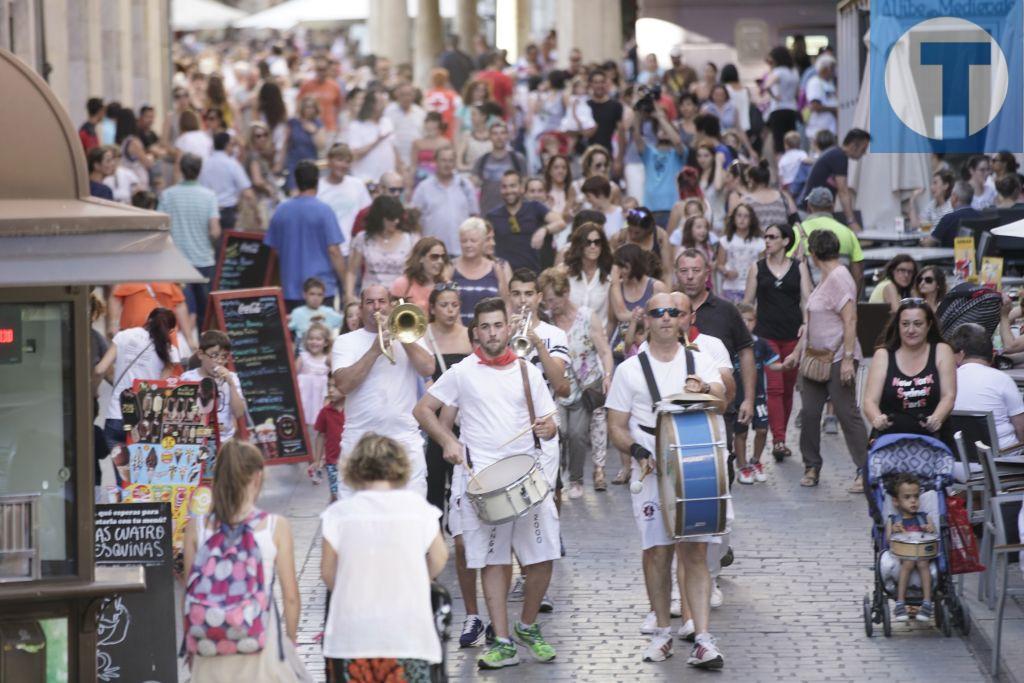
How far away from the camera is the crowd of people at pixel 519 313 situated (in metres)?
9.61

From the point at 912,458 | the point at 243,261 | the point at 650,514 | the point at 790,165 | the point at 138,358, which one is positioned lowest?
the point at 650,514

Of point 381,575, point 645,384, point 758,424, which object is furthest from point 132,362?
point 381,575

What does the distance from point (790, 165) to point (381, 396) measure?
14692mm

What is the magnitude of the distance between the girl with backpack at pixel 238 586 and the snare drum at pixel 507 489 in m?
2.16

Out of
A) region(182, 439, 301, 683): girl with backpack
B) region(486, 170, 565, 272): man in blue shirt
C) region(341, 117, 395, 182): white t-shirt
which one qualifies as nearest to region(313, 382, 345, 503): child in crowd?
region(486, 170, 565, 272): man in blue shirt

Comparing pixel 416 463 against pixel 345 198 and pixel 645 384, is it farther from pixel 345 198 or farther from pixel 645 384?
pixel 345 198

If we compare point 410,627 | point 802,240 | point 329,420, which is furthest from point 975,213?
point 410,627

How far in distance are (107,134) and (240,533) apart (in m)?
17.2

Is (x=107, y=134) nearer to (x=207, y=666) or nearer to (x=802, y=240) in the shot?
(x=802, y=240)

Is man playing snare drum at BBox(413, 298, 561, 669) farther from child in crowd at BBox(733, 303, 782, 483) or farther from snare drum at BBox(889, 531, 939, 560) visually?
child in crowd at BBox(733, 303, 782, 483)

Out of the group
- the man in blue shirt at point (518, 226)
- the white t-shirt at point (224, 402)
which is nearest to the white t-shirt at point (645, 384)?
the white t-shirt at point (224, 402)

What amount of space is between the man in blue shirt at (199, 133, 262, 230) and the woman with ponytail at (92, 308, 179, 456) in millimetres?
7956

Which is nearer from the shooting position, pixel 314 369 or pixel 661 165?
pixel 314 369

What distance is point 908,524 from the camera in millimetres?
10070
